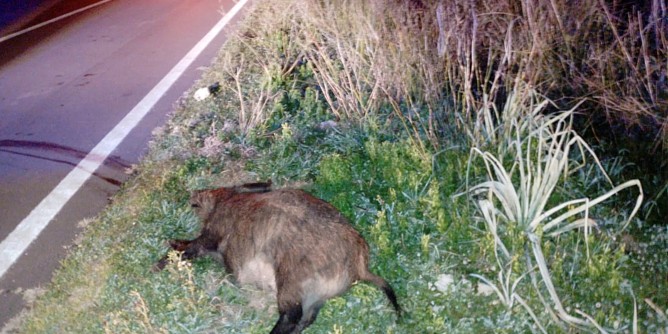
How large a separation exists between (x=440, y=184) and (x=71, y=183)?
10.4 ft

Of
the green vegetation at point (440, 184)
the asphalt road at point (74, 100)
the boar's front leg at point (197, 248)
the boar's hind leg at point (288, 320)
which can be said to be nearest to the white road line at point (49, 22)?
the asphalt road at point (74, 100)

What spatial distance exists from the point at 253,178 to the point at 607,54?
115 inches

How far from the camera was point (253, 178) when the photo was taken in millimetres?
4824

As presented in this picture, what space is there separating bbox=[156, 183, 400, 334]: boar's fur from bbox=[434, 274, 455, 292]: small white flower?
1.19 feet

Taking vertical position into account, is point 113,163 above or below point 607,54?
below

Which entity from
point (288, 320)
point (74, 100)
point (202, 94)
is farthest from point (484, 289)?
point (74, 100)

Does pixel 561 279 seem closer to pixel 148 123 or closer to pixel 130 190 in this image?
pixel 130 190

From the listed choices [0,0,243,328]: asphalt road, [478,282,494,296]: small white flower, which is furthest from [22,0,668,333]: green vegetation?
[0,0,243,328]: asphalt road

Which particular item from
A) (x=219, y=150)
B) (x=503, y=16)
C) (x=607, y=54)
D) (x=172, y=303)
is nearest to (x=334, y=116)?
(x=219, y=150)

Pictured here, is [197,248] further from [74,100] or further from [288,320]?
[74,100]

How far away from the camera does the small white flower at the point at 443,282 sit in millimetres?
3451

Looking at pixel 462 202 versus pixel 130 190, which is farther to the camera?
pixel 130 190

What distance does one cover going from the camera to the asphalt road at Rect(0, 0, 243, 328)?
460cm

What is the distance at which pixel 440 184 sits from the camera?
4.15 metres
